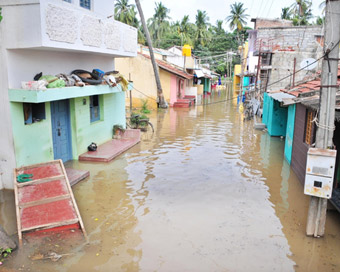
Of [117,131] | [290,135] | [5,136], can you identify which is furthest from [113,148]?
[290,135]

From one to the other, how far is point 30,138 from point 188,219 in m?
5.09

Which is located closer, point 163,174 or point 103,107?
point 163,174

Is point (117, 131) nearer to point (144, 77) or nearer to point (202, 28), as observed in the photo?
point (144, 77)

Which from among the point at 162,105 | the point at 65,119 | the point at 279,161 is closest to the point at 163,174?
the point at 65,119

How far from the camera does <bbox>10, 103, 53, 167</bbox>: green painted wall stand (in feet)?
27.7

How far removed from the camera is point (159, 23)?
59.3 meters

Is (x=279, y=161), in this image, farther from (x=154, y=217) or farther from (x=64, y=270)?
(x=64, y=270)

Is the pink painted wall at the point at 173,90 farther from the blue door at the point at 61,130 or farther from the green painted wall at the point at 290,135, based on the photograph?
the blue door at the point at 61,130

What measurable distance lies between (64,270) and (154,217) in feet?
8.42

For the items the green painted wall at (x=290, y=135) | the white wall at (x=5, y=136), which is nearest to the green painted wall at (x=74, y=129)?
the white wall at (x=5, y=136)

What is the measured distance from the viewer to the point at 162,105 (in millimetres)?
27922

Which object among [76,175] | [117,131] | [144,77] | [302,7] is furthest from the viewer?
[302,7]

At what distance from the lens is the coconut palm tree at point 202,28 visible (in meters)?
61.0

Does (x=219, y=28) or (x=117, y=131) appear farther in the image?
(x=219, y=28)
